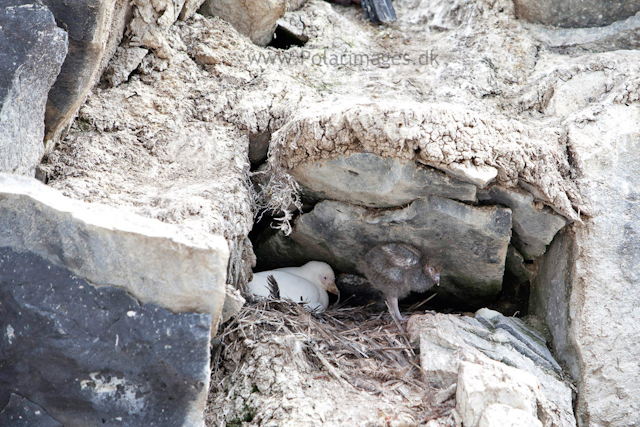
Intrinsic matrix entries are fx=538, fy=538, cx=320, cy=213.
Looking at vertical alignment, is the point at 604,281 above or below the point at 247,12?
below

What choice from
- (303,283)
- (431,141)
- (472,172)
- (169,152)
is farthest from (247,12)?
(472,172)

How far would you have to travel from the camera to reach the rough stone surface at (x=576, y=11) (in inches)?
179

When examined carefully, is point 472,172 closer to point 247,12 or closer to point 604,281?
point 604,281

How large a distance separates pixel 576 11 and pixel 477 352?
3.13 m

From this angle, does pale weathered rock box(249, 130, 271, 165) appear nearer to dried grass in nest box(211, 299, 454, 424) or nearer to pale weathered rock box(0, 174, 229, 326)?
dried grass in nest box(211, 299, 454, 424)

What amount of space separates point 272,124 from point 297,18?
1673mm

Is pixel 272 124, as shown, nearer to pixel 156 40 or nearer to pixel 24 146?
pixel 156 40

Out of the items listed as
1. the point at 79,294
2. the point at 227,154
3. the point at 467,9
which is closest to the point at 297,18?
the point at 467,9

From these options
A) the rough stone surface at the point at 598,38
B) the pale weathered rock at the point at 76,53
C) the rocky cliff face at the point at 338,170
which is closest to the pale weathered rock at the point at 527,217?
the rocky cliff face at the point at 338,170

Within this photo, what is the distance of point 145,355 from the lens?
242 centimetres

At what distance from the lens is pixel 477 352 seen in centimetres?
348

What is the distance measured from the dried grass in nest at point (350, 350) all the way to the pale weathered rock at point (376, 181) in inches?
37.4

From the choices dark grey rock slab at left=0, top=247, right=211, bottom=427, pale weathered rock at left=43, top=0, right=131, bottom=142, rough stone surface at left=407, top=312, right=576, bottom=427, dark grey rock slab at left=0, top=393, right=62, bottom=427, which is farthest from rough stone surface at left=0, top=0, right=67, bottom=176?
rough stone surface at left=407, top=312, right=576, bottom=427

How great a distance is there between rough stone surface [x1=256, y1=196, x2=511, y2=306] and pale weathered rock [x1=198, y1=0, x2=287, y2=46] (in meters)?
1.80
